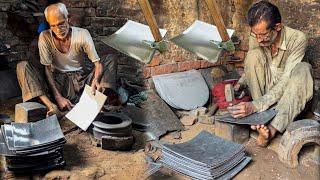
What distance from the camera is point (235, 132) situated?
11.6 feet

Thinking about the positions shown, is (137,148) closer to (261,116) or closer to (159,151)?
(159,151)

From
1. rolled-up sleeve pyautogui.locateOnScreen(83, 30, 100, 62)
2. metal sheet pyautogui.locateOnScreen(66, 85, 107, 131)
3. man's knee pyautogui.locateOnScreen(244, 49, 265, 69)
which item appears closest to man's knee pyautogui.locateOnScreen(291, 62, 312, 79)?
man's knee pyautogui.locateOnScreen(244, 49, 265, 69)

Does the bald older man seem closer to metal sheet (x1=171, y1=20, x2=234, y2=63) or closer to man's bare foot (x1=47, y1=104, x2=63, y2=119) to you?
man's bare foot (x1=47, y1=104, x2=63, y2=119)

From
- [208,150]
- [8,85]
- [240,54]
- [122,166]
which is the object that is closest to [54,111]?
[122,166]

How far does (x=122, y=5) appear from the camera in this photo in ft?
15.4

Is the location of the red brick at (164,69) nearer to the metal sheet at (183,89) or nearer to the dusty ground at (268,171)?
the metal sheet at (183,89)

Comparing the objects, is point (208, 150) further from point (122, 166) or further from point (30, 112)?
point (30, 112)

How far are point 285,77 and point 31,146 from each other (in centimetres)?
226

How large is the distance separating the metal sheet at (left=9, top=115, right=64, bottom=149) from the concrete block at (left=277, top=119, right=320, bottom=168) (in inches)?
72.0

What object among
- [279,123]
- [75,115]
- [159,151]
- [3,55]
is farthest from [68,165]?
[3,55]

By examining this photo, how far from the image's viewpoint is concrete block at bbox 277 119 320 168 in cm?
321

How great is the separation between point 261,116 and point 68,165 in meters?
1.70

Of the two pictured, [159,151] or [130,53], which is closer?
[130,53]

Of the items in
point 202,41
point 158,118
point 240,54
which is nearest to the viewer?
point 202,41
